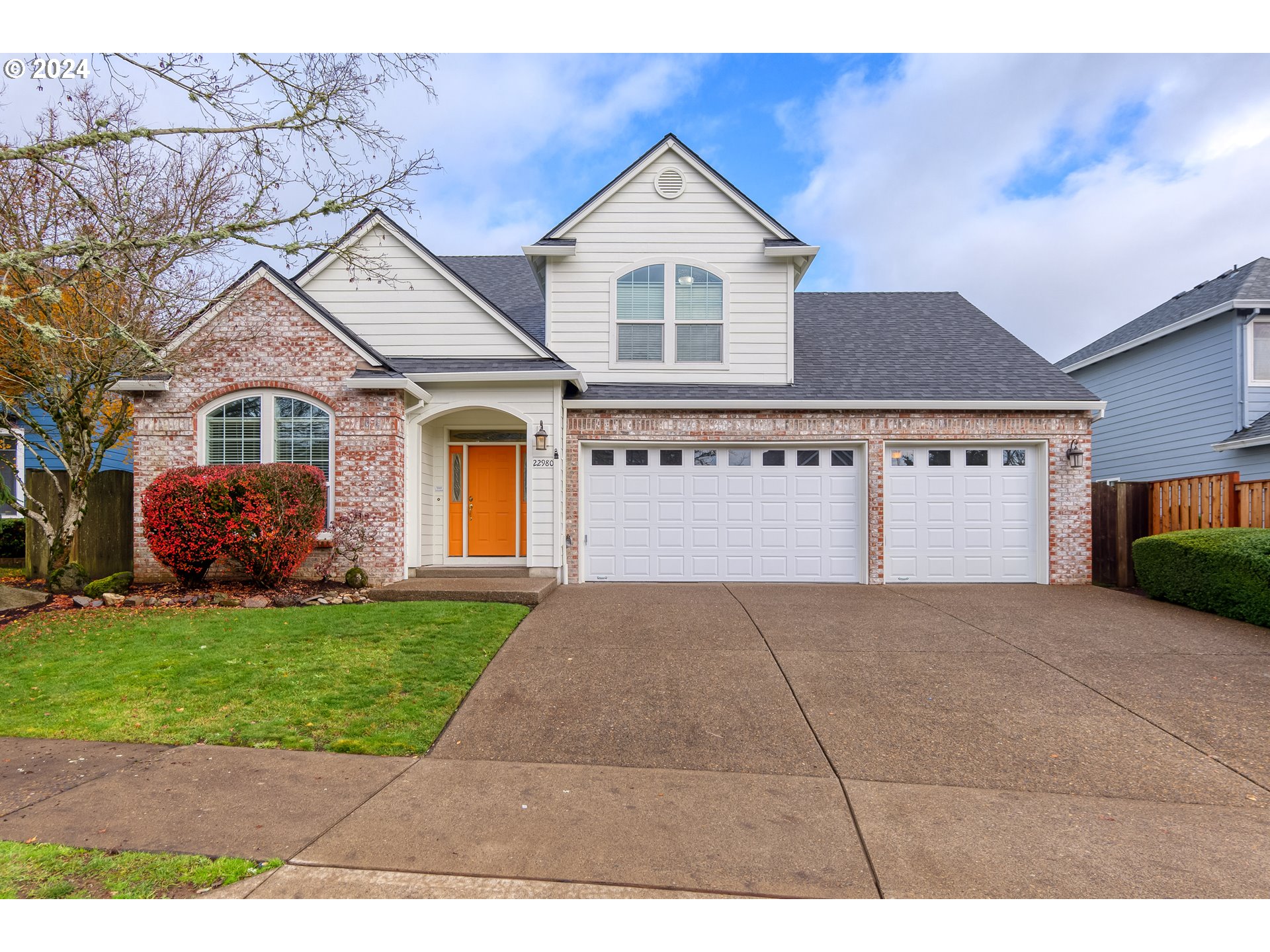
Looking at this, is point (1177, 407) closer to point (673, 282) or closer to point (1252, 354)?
point (1252, 354)

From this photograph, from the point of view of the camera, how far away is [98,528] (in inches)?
398

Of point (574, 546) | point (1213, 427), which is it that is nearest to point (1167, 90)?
point (1213, 427)

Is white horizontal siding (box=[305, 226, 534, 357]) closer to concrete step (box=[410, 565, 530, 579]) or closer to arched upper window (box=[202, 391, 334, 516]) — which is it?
arched upper window (box=[202, 391, 334, 516])

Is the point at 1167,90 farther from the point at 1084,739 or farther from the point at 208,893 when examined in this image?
the point at 208,893

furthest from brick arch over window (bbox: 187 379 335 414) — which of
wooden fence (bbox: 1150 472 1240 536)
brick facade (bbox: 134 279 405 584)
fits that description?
wooden fence (bbox: 1150 472 1240 536)

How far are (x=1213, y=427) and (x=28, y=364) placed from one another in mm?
21222

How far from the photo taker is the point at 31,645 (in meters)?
6.52

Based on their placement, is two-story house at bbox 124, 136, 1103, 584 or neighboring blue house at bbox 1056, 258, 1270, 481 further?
neighboring blue house at bbox 1056, 258, 1270, 481

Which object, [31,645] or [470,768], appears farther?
[31,645]

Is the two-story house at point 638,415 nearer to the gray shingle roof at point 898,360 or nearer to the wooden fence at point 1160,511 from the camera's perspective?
the gray shingle roof at point 898,360

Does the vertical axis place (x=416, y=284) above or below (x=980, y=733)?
above

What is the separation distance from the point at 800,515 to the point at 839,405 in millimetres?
2047

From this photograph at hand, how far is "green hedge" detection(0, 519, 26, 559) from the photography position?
12711mm

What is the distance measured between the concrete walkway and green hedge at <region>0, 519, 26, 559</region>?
464 inches
